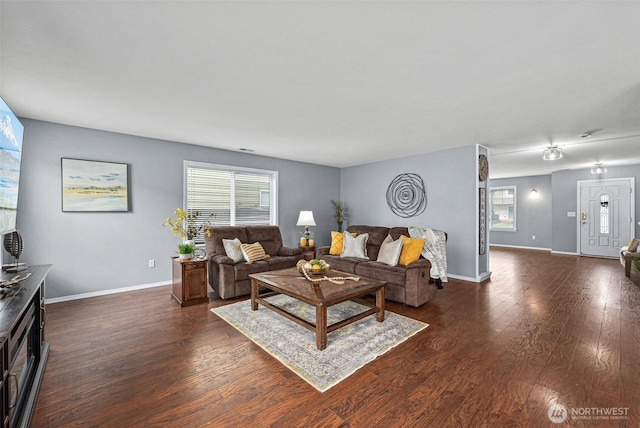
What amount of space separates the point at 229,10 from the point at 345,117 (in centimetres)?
207

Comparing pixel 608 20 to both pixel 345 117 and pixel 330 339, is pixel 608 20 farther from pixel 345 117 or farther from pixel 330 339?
pixel 330 339

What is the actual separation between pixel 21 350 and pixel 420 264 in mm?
3688

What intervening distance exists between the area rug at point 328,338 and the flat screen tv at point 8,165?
2065 millimetres

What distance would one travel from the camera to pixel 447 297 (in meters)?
4.04

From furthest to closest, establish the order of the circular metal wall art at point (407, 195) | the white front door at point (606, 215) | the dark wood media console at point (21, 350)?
the white front door at point (606, 215) → the circular metal wall art at point (407, 195) → the dark wood media console at point (21, 350)

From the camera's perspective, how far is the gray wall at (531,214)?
8.66 meters

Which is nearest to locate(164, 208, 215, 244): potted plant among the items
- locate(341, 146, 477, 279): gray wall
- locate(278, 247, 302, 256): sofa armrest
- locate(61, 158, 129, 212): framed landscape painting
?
locate(61, 158, 129, 212): framed landscape painting

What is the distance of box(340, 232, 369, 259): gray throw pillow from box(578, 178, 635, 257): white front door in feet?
23.1

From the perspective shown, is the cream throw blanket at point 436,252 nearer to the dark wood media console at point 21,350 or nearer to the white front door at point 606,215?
the dark wood media console at point 21,350

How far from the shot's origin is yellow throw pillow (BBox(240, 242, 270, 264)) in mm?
4184

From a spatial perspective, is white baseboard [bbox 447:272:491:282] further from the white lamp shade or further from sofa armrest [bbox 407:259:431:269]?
the white lamp shade

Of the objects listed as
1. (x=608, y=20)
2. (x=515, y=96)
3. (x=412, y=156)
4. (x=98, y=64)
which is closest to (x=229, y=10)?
(x=98, y=64)

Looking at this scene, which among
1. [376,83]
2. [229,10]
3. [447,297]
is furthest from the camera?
[447,297]

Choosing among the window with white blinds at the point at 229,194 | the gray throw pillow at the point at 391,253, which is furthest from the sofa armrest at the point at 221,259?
the gray throw pillow at the point at 391,253
